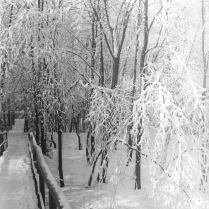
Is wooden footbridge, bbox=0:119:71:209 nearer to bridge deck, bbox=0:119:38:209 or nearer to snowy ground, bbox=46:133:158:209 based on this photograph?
bridge deck, bbox=0:119:38:209

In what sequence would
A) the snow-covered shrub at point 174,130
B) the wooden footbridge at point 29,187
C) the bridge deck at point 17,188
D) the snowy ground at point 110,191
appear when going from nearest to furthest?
the wooden footbridge at point 29,187 → the bridge deck at point 17,188 → the snow-covered shrub at point 174,130 → the snowy ground at point 110,191

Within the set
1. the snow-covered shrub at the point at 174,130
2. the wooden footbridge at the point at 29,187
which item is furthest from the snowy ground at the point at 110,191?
the wooden footbridge at the point at 29,187

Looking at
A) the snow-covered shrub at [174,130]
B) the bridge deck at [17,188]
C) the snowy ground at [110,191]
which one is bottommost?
the snowy ground at [110,191]

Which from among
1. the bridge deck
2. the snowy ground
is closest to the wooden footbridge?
the bridge deck

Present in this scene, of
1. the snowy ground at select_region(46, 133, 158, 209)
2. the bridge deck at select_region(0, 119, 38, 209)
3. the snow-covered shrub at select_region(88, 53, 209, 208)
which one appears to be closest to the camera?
the bridge deck at select_region(0, 119, 38, 209)

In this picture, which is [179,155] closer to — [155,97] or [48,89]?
[155,97]

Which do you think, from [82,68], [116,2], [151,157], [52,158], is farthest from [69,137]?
[151,157]

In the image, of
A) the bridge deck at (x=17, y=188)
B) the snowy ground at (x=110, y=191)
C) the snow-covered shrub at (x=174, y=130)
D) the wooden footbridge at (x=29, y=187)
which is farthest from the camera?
the snowy ground at (x=110, y=191)

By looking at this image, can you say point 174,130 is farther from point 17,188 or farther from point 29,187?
point 17,188

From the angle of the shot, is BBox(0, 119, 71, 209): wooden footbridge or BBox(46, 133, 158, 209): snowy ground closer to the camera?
BBox(0, 119, 71, 209): wooden footbridge

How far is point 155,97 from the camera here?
6734 mm

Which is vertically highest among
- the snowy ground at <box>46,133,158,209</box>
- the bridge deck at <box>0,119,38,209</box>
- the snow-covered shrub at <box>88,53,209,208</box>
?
the snow-covered shrub at <box>88,53,209,208</box>

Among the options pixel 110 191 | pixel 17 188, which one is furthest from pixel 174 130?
pixel 110 191

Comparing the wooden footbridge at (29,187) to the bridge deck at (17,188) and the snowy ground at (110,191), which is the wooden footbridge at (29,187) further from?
the snowy ground at (110,191)
